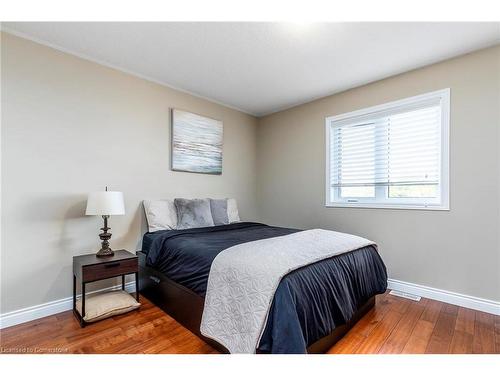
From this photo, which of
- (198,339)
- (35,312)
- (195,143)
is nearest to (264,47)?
(195,143)

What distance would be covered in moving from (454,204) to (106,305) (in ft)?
11.0

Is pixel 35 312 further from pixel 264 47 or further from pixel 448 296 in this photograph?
pixel 448 296

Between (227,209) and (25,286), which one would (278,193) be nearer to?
(227,209)

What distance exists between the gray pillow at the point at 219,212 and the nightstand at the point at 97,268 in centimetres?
109

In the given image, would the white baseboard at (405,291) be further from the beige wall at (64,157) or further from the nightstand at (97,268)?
the nightstand at (97,268)

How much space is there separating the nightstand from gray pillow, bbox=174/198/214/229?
2.25ft

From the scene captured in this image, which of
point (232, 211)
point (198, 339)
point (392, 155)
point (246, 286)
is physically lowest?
point (198, 339)

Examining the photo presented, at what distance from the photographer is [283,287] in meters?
1.39

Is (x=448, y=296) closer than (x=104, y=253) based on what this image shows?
No

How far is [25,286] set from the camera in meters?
2.12

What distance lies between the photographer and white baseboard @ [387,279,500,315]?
2.21 meters

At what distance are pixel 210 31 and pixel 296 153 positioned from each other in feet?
6.97
